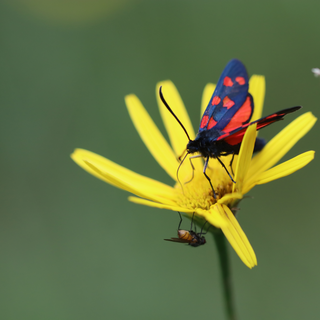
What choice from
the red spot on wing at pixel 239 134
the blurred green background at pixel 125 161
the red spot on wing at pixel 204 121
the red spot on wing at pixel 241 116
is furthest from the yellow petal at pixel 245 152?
the blurred green background at pixel 125 161

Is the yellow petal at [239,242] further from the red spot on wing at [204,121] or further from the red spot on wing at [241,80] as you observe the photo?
the red spot on wing at [241,80]

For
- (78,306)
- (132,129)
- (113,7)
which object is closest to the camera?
(78,306)

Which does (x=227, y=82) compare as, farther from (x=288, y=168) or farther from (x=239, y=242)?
(x=239, y=242)

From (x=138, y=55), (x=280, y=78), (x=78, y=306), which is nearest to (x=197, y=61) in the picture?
(x=138, y=55)

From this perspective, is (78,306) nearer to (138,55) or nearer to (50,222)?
(50,222)

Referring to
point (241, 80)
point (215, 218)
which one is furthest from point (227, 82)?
point (215, 218)

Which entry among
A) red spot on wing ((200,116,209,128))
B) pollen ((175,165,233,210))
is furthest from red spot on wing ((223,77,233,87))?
pollen ((175,165,233,210))
